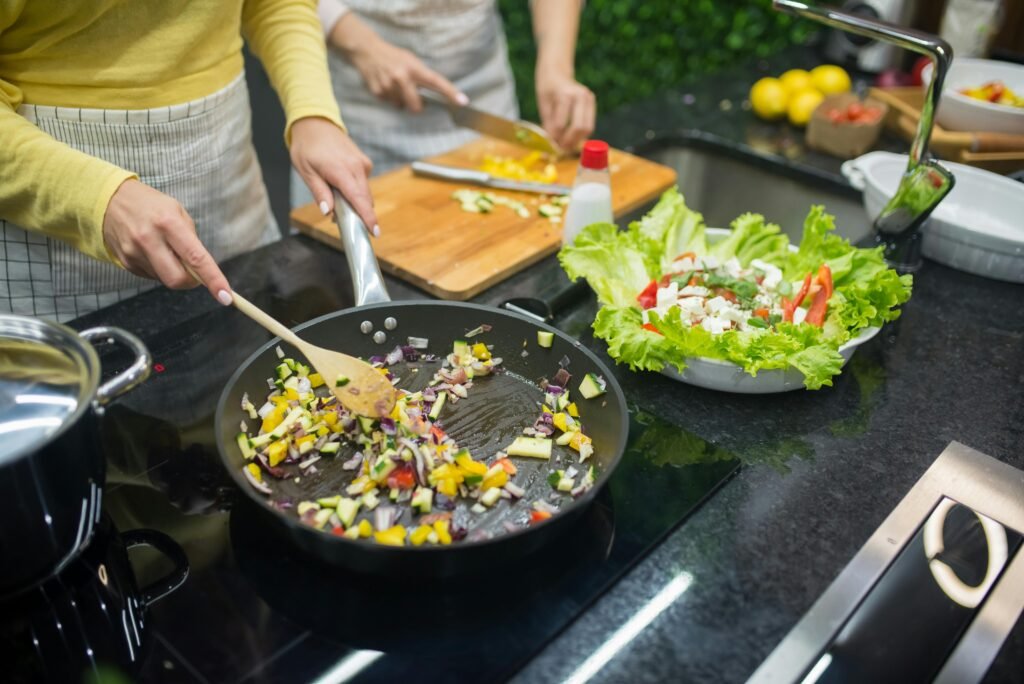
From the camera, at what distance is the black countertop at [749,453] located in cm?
81

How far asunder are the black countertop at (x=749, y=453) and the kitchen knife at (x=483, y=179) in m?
0.21

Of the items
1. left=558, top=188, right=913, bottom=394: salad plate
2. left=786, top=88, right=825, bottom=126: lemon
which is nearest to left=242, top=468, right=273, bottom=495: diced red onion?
left=558, top=188, right=913, bottom=394: salad plate

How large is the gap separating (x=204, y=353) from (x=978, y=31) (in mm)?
2262

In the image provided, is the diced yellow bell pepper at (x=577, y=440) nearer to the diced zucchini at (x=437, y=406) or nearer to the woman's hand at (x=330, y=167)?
the diced zucchini at (x=437, y=406)

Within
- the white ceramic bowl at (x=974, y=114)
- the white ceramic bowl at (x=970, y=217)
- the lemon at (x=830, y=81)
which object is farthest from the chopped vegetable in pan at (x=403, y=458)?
the lemon at (x=830, y=81)

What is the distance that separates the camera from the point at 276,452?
0.96 metres

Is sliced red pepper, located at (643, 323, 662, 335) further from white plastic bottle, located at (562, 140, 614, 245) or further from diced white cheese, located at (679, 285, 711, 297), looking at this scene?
white plastic bottle, located at (562, 140, 614, 245)

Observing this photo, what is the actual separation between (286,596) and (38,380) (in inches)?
11.9

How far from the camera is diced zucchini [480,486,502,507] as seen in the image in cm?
92

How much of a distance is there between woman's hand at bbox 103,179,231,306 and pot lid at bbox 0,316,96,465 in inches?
8.6

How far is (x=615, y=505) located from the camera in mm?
957

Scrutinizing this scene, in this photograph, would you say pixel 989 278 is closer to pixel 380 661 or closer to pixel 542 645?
pixel 542 645

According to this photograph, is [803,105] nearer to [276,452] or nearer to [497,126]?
[497,126]

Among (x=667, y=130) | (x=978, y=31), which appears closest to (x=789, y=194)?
(x=667, y=130)
